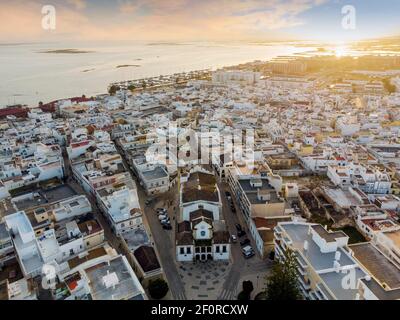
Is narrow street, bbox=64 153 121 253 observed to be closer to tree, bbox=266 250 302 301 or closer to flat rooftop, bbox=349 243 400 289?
tree, bbox=266 250 302 301

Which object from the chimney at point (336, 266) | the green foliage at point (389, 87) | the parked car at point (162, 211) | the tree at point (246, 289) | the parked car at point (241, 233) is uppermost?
the green foliage at point (389, 87)

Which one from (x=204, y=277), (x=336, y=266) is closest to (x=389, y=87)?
(x=336, y=266)

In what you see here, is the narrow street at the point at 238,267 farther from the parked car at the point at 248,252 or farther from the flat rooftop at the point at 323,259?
the flat rooftop at the point at 323,259

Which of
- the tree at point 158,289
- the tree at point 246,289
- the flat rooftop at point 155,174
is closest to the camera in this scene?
Result: the tree at point 158,289

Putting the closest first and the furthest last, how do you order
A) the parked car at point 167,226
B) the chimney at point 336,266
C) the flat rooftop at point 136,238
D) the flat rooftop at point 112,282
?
the flat rooftop at point 112,282 < the chimney at point 336,266 < the flat rooftop at point 136,238 < the parked car at point 167,226

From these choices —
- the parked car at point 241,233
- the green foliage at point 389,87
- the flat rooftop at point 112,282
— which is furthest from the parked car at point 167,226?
the green foliage at point 389,87

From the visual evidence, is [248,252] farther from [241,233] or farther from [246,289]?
[246,289]

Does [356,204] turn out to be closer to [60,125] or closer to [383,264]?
[383,264]
